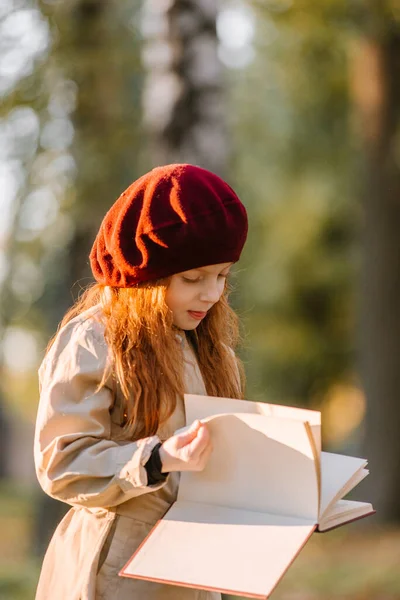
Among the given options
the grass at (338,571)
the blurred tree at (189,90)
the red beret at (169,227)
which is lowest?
the grass at (338,571)

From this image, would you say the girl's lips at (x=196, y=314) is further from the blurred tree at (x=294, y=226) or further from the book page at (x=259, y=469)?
the blurred tree at (x=294, y=226)

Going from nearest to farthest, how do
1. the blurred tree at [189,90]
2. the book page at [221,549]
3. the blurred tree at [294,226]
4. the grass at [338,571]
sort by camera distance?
the book page at [221,549] < the blurred tree at [189,90] < the grass at [338,571] < the blurred tree at [294,226]

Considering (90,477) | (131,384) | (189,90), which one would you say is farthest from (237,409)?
(189,90)

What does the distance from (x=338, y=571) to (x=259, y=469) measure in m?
5.64

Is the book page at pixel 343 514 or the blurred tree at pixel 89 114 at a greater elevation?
the blurred tree at pixel 89 114

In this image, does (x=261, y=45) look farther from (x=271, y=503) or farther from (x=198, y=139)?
(x=271, y=503)

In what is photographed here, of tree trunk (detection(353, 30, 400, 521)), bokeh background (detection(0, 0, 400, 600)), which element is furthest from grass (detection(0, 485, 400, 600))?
tree trunk (detection(353, 30, 400, 521))

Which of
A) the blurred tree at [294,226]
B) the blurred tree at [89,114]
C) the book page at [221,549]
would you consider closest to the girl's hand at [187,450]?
the book page at [221,549]

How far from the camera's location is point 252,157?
15688 millimetres

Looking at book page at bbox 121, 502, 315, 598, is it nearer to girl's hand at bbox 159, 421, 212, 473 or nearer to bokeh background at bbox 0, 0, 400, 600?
girl's hand at bbox 159, 421, 212, 473

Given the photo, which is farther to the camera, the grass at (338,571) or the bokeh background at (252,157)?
the grass at (338,571)

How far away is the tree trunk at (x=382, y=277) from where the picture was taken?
30.3 feet

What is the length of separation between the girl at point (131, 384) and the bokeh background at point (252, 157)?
0.46 metres

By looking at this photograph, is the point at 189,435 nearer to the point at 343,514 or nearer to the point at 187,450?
the point at 187,450
